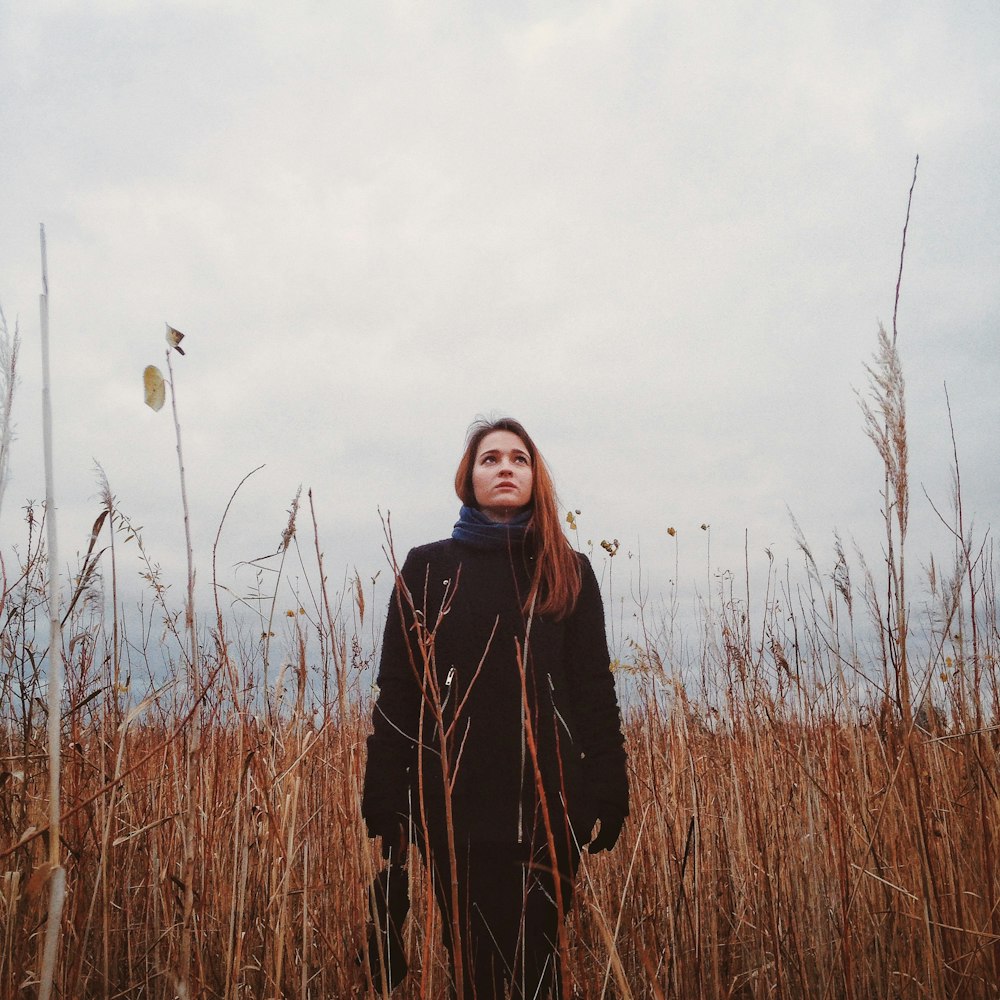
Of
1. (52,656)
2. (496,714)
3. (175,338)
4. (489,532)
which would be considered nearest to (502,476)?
(489,532)

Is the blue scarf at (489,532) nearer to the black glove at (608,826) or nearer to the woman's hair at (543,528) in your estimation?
the woman's hair at (543,528)

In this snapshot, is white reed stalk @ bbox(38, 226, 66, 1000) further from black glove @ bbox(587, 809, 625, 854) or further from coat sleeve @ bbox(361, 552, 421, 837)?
black glove @ bbox(587, 809, 625, 854)

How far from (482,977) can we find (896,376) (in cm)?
146

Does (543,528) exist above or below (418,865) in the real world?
above

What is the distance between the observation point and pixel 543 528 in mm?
2023

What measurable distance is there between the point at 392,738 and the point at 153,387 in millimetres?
1200

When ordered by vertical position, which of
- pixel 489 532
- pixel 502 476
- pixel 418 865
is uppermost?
pixel 502 476

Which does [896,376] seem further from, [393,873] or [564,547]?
[393,873]

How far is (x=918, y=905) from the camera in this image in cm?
147

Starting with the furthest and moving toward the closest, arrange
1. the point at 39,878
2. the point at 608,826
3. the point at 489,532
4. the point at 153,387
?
the point at 489,532 < the point at 608,826 < the point at 153,387 < the point at 39,878

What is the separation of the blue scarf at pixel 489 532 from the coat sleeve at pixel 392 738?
0.26 meters

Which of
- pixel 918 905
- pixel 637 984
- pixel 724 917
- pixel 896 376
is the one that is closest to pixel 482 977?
pixel 637 984

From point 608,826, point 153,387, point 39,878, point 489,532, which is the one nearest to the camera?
point 39,878

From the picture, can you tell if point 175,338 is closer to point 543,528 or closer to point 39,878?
point 39,878
